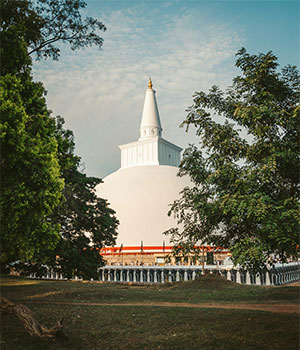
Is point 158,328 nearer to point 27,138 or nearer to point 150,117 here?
point 27,138

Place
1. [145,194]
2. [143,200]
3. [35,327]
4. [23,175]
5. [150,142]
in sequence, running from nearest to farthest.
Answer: [35,327]
[23,175]
[143,200]
[145,194]
[150,142]

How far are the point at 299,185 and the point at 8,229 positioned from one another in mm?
7437

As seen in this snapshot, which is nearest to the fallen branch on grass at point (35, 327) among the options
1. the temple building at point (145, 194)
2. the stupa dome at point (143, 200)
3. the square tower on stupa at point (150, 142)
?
the temple building at point (145, 194)

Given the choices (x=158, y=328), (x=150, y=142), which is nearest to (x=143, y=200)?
(x=150, y=142)

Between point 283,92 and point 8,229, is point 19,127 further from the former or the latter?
point 283,92

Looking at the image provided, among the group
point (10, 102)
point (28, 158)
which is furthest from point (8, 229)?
point (10, 102)

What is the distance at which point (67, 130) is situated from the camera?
16.4 m

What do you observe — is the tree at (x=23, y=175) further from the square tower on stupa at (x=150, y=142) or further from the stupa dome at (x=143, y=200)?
the square tower on stupa at (x=150, y=142)

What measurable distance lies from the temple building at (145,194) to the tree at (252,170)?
68.6ft

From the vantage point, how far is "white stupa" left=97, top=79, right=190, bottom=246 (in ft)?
123

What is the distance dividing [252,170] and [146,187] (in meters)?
34.4

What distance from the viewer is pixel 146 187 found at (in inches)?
1661

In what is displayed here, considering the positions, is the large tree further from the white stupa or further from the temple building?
the white stupa

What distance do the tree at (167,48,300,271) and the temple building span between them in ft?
68.6
